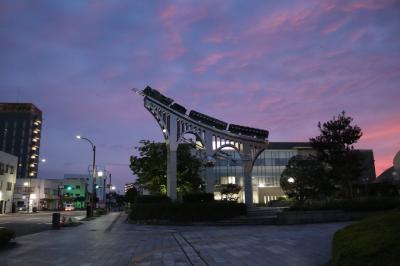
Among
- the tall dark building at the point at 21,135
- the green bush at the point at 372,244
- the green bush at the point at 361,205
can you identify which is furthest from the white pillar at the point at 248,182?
the tall dark building at the point at 21,135

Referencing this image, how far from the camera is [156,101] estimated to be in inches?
1367

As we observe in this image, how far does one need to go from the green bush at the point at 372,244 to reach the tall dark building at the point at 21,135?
160020 mm

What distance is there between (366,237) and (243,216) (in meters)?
24.7

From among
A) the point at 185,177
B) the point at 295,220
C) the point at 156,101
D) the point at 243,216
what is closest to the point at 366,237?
the point at 295,220

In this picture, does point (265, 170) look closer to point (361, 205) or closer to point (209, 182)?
point (209, 182)

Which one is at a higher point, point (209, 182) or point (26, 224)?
point (209, 182)

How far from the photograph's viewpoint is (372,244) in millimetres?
7473

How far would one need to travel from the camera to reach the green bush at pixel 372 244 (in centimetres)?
693

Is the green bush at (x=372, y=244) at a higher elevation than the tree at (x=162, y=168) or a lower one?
lower

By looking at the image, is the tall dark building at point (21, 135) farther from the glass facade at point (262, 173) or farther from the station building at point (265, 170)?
the station building at point (265, 170)

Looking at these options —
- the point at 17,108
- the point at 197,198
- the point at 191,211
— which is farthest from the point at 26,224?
the point at 17,108

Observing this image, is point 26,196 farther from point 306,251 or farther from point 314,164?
point 306,251

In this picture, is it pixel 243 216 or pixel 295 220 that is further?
pixel 243 216

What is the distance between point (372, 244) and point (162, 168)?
33877mm
